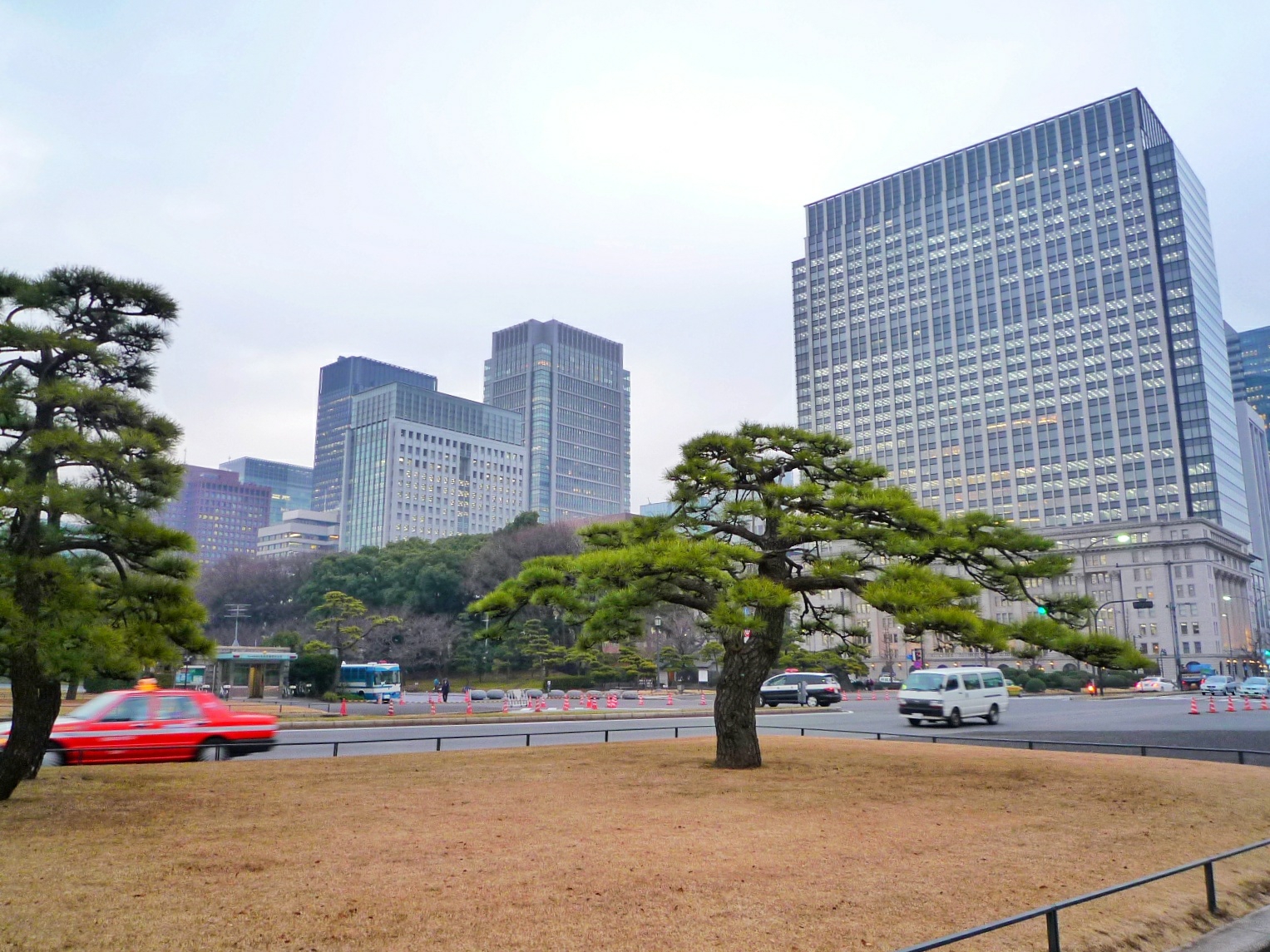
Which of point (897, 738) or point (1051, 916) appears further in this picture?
point (897, 738)

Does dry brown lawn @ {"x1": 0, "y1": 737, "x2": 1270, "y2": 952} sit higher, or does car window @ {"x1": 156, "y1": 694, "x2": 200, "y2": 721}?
car window @ {"x1": 156, "y1": 694, "x2": 200, "y2": 721}

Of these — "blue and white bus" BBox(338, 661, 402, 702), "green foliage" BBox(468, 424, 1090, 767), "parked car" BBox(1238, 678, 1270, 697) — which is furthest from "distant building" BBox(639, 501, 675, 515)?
"parked car" BBox(1238, 678, 1270, 697)

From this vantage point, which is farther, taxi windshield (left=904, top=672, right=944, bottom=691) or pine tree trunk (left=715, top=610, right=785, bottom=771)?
taxi windshield (left=904, top=672, right=944, bottom=691)

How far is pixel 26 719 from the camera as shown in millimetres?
11516

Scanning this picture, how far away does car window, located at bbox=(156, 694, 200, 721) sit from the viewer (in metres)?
17.3

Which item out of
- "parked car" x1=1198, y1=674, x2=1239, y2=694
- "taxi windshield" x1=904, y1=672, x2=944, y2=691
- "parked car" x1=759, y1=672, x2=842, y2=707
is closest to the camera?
"taxi windshield" x1=904, y1=672, x2=944, y2=691

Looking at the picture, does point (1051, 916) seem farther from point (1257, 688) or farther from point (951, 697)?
point (1257, 688)

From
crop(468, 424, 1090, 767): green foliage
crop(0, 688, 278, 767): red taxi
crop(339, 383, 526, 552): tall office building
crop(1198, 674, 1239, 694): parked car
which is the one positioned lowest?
crop(1198, 674, 1239, 694): parked car

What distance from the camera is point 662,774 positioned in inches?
603

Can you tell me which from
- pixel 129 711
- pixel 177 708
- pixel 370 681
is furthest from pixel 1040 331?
pixel 129 711

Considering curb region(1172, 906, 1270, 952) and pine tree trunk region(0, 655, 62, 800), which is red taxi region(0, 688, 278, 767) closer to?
pine tree trunk region(0, 655, 62, 800)

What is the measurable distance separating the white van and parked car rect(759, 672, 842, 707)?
12.3 meters

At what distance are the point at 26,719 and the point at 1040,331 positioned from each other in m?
146

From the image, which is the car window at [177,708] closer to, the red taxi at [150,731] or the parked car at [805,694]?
the red taxi at [150,731]
